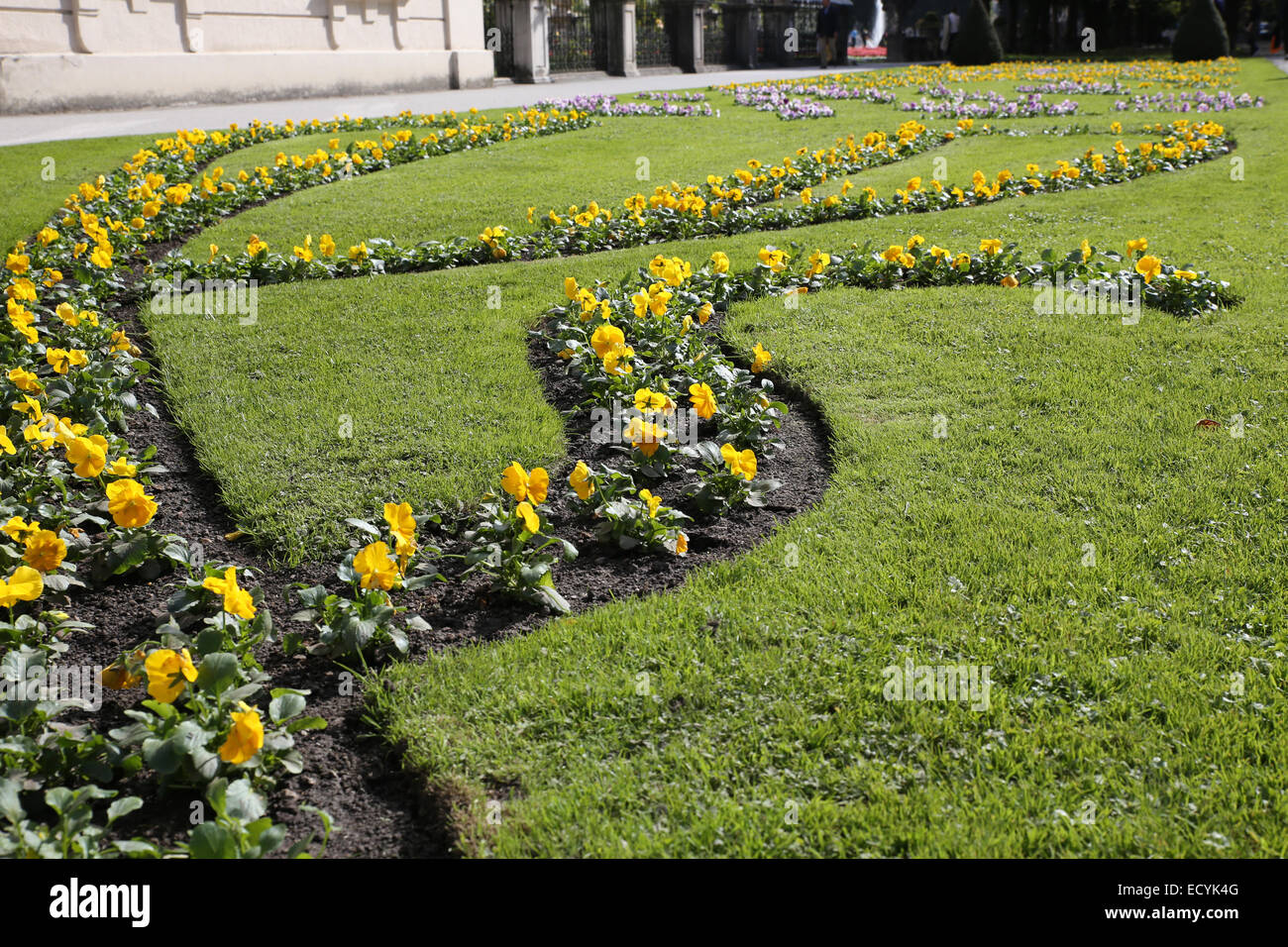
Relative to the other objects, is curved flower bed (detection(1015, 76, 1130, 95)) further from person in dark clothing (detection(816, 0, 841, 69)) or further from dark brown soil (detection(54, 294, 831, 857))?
dark brown soil (detection(54, 294, 831, 857))

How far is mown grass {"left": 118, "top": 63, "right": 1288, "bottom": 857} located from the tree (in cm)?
2749

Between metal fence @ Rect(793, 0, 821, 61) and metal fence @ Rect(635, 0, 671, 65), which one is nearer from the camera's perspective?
metal fence @ Rect(635, 0, 671, 65)

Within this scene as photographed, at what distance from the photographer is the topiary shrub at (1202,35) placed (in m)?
29.3

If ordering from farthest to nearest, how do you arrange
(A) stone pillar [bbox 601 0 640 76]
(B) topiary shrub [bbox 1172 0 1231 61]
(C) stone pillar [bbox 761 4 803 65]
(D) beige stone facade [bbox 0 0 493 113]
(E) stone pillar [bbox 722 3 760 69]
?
(C) stone pillar [bbox 761 4 803 65] < (E) stone pillar [bbox 722 3 760 69] < (B) topiary shrub [bbox 1172 0 1231 61] < (A) stone pillar [bbox 601 0 640 76] < (D) beige stone facade [bbox 0 0 493 113]

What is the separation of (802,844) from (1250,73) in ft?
89.4

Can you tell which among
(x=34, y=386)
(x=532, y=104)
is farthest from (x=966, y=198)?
(x=532, y=104)

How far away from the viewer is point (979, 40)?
30.5 m

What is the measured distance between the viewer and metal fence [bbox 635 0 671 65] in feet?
93.2

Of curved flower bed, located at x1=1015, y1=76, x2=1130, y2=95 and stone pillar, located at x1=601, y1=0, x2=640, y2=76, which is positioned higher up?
stone pillar, located at x1=601, y1=0, x2=640, y2=76

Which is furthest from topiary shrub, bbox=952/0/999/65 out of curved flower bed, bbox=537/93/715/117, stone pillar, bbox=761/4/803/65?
curved flower bed, bbox=537/93/715/117

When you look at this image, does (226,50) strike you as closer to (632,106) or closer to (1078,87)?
(632,106)

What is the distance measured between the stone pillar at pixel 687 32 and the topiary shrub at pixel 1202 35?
536 inches

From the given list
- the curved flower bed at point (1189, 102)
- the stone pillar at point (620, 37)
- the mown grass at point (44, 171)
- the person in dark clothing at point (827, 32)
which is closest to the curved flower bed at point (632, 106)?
the mown grass at point (44, 171)

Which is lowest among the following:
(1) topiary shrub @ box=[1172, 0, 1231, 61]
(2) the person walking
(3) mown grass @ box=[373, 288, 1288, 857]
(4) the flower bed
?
(3) mown grass @ box=[373, 288, 1288, 857]
